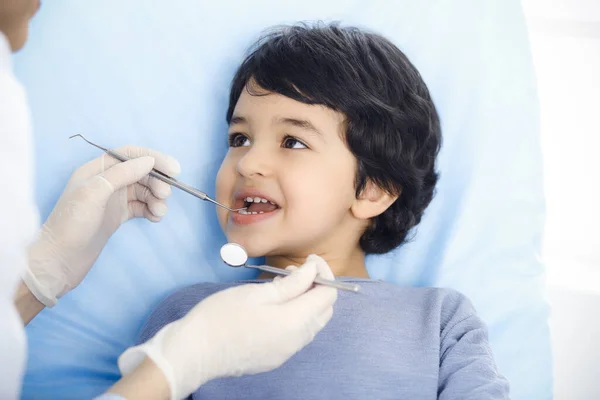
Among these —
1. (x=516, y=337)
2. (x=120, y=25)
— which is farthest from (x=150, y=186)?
(x=516, y=337)

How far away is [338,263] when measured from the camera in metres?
1.47

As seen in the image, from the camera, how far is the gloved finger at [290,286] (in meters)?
1.01

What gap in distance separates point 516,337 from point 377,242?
1.44ft

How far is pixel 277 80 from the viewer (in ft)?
4.43

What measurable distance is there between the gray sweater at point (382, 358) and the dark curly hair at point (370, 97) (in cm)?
28

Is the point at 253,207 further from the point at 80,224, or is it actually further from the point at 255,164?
the point at 80,224

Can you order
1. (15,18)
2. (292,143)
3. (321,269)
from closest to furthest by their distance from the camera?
(15,18) < (321,269) < (292,143)

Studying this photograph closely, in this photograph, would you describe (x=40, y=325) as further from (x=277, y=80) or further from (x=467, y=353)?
(x=467, y=353)

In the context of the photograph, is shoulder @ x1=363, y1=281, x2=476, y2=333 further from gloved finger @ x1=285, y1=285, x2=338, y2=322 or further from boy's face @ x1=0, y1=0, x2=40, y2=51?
boy's face @ x1=0, y1=0, x2=40, y2=51

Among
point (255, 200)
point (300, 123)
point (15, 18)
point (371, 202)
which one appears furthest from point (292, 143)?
point (15, 18)

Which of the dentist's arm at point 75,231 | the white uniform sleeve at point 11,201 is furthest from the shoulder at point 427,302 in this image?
the white uniform sleeve at point 11,201

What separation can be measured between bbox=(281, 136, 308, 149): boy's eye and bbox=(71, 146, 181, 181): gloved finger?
253 mm

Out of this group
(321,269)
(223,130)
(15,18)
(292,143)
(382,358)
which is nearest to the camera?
(15,18)

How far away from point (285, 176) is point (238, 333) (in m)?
0.41
